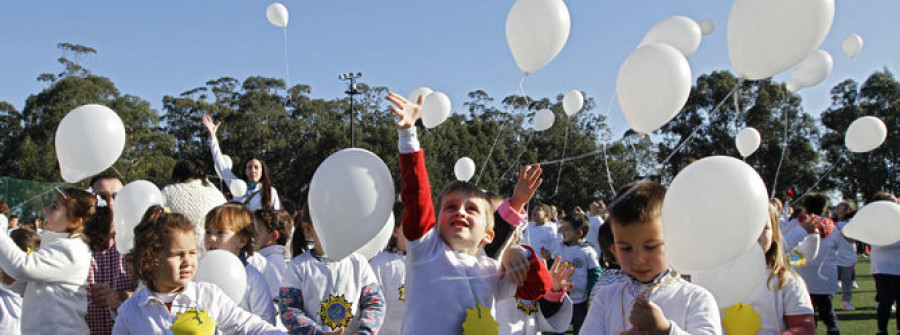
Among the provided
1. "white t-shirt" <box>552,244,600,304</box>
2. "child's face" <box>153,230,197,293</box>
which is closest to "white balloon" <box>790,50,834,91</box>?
"white t-shirt" <box>552,244,600,304</box>

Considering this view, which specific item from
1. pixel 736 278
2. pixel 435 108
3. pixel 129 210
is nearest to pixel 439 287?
pixel 736 278

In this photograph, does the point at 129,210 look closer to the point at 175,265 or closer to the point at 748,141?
the point at 175,265

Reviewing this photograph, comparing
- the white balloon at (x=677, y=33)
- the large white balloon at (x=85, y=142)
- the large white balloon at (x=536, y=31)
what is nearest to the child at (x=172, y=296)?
the large white balloon at (x=85, y=142)

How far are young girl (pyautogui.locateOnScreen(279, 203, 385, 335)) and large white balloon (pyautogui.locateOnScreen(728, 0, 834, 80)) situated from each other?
84.0 inches

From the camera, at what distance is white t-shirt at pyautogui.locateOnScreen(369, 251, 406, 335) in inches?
160

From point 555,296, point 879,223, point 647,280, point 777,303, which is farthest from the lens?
point 879,223

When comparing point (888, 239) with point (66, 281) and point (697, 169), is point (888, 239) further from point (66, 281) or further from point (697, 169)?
point (66, 281)

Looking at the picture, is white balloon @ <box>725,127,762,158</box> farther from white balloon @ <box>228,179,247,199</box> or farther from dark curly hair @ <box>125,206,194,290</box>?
dark curly hair @ <box>125,206,194,290</box>

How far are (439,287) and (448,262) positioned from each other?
0.34ft

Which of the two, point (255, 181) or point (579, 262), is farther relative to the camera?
point (579, 262)

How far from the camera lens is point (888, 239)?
5.32 m

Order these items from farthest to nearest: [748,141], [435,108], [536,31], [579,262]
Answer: [748,141], [579,262], [435,108], [536,31]

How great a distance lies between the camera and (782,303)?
3.16 m

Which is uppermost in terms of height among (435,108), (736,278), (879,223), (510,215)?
(435,108)
